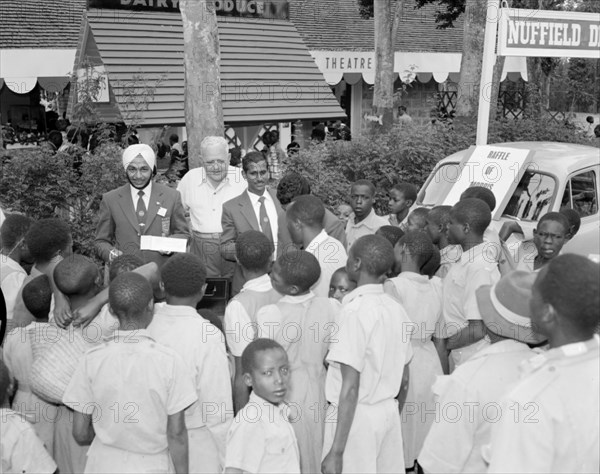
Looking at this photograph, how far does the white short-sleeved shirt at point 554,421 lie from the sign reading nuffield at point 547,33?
6284 millimetres

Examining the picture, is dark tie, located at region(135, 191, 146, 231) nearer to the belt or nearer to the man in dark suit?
the man in dark suit

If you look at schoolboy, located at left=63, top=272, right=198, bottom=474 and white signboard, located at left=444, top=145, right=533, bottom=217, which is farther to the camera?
white signboard, located at left=444, top=145, right=533, bottom=217

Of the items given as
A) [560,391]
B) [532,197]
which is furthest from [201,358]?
[532,197]

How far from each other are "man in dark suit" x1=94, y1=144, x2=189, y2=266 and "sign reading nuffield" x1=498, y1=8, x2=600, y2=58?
4404mm

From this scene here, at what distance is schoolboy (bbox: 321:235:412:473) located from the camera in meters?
3.20

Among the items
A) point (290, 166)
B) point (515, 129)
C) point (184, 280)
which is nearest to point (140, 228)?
point (184, 280)

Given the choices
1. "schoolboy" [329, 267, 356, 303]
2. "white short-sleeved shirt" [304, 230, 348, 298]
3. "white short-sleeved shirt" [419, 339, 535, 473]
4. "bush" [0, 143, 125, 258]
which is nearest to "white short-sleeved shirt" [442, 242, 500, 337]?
"schoolboy" [329, 267, 356, 303]

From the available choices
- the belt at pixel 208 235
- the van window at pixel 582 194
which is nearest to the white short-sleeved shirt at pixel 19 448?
the belt at pixel 208 235

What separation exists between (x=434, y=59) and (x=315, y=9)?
3.47 m

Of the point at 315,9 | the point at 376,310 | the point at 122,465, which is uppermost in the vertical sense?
the point at 315,9

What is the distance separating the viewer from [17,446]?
9.25 feet

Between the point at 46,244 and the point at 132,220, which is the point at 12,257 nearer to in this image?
the point at 46,244

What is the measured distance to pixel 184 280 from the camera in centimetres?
339

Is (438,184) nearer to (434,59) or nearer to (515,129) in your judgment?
(515,129)
